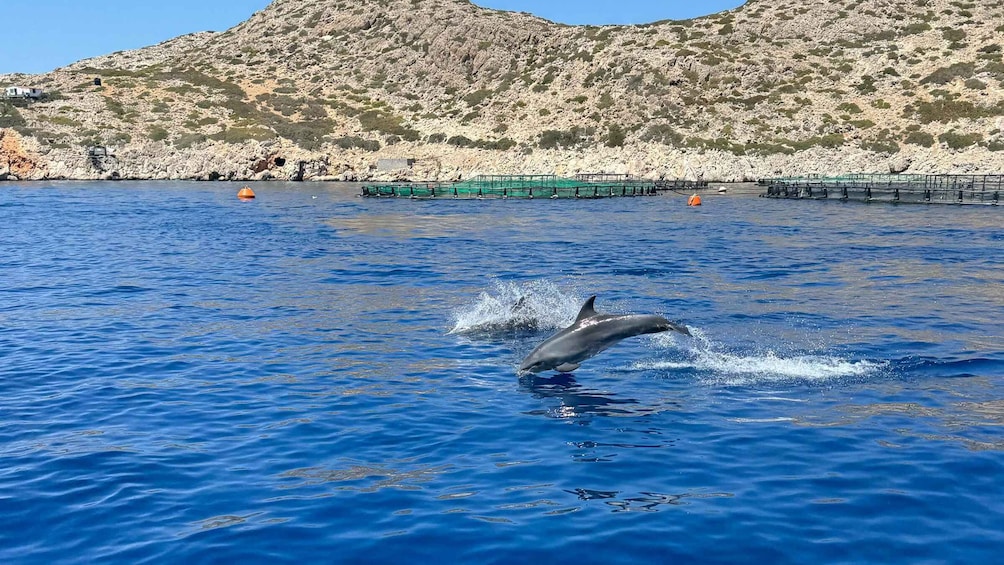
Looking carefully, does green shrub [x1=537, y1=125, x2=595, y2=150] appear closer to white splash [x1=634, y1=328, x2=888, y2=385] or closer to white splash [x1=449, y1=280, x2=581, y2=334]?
white splash [x1=449, y1=280, x2=581, y2=334]

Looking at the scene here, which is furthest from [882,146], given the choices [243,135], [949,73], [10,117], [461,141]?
[10,117]

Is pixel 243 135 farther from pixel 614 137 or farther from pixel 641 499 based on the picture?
pixel 641 499

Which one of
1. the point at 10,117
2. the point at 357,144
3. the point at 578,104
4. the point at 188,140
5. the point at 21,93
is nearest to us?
the point at 578,104

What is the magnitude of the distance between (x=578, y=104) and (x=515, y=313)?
344 ft

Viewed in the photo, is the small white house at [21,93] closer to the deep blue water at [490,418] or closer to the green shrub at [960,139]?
the deep blue water at [490,418]

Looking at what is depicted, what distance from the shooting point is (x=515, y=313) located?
23250 mm

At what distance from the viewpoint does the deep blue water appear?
10.1 metres

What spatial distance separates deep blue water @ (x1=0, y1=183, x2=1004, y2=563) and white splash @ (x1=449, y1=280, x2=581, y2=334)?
0.59 ft

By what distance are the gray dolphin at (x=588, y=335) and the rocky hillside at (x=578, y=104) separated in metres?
89.4

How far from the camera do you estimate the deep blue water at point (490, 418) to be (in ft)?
33.2

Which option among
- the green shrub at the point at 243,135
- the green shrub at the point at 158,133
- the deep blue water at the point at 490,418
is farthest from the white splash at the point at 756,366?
the green shrub at the point at 158,133

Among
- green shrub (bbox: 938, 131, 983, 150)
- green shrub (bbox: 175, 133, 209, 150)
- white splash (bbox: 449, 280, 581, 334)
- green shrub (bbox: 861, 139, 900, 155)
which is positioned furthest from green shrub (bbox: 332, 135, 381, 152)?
white splash (bbox: 449, 280, 581, 334)

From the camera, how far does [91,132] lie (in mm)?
126688

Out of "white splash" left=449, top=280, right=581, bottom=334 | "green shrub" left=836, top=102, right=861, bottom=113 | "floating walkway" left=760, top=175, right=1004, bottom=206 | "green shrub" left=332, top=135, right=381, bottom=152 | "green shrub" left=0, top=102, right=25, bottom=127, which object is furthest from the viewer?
"green shrub" left=332, top=135, right=381, bottom=152
